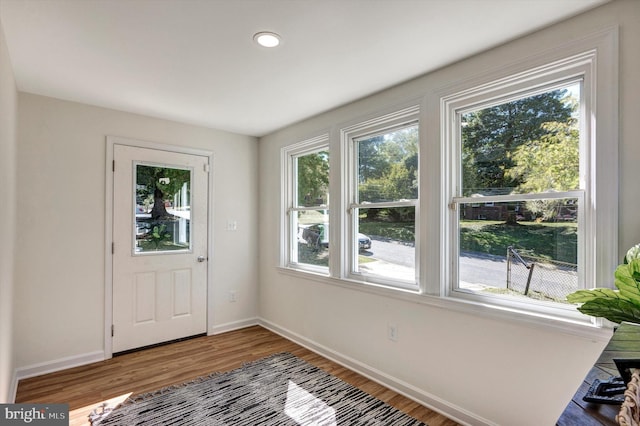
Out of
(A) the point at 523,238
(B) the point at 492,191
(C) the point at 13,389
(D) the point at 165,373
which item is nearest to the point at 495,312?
(A) the point at 523,238

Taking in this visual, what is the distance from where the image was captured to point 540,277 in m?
1.88

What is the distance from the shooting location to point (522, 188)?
1.94 m

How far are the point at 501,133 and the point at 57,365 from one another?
3.99 metres

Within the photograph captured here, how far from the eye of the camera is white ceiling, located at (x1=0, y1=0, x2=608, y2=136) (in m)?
1.63

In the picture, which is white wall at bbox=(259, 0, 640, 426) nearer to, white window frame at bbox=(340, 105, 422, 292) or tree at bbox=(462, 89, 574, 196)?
white window frame at bbox=(340, 105, 422, 292)

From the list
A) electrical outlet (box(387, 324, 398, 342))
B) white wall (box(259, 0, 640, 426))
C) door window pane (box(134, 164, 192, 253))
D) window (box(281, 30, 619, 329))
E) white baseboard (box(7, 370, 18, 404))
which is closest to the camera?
white wall (box(259, 0, 640, 426))

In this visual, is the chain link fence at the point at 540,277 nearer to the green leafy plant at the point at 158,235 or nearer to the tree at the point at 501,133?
the tree at the point at 501,133

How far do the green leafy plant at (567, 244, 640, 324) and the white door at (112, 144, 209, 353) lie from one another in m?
3.50

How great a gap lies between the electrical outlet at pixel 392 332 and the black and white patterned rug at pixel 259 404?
1.47ft

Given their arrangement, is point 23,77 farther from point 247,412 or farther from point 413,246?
point 413,246

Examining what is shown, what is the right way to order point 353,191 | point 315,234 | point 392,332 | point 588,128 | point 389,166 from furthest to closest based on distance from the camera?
point 315,234
point 353,191
point 389,166
point 392,332
point 588,128

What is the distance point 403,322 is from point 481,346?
583 millimetres

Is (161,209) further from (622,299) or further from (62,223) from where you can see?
(622,299)

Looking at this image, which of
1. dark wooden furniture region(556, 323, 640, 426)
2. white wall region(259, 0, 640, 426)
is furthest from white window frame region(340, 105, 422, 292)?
dark wooden furniture region(556, 323, 640, 426)
